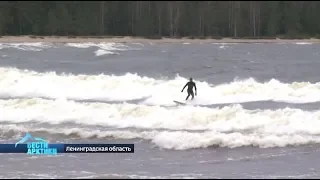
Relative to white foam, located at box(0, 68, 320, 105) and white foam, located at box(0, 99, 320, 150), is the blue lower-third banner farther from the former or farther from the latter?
white foam, located at box(0, 68, 320, 105)

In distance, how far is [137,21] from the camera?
74.0 m

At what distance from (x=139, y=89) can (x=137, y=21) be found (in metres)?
48.2

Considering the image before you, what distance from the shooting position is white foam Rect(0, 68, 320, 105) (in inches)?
944

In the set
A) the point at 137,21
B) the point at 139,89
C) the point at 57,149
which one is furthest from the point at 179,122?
the point at 137,21

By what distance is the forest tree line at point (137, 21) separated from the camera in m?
69.2

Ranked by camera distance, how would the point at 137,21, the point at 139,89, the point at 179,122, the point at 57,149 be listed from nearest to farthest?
1. the point at 57,149
2. the point at 179,122
3. the point at 139,89
4. the point at 137,21

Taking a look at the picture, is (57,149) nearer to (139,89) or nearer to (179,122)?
(179,122)

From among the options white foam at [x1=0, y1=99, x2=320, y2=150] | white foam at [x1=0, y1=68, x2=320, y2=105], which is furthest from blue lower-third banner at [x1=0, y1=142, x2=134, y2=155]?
white foam at [x1=0, y1=68, x2=320, y2=105]

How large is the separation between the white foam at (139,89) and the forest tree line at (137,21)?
39.2 meters

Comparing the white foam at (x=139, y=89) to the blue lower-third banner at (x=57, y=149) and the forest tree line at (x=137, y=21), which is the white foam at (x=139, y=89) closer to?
the blue lower-third banner at (x=57, y=149)

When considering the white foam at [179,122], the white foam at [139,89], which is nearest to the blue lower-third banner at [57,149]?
the white foam at [179,122]

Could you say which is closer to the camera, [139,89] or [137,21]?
[139,89]

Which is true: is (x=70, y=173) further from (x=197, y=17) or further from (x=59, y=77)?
(x=197, y=17)

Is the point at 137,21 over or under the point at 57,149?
over
